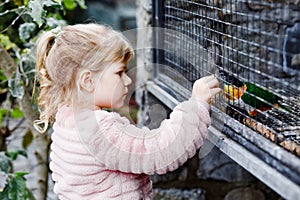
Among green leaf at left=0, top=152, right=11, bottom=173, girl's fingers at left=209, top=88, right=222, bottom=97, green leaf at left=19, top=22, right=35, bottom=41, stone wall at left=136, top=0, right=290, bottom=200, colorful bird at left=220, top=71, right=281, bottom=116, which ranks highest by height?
green leaf at left=19, top=22, right=35, bottom=41

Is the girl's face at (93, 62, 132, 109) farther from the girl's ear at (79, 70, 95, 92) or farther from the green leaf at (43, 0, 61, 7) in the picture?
the green leaf at (43, 0, 61, 7)

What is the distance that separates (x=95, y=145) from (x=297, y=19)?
0.99 metres

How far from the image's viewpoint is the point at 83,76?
1.43 meters

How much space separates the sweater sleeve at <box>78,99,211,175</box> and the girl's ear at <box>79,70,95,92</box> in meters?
0.09

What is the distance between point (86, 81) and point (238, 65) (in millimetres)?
385

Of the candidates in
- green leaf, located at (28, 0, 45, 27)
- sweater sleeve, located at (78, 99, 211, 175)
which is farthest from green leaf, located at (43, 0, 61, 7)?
sweater sleeve, located at (78, 99, 211, 175)

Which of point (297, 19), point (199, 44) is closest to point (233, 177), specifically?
point (297, 19)

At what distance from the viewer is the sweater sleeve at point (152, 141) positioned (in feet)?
4.45

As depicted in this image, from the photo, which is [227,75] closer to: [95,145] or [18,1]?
[95,145]

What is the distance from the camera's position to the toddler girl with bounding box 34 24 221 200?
53.9 inches

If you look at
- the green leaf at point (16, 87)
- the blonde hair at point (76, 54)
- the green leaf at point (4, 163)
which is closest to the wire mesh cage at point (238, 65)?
the blonde hair at point (76, 54)

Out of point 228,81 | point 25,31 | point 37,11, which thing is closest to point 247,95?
point 228,81

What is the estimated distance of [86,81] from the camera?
1.44m

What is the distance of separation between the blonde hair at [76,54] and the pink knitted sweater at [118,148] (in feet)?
0.22
